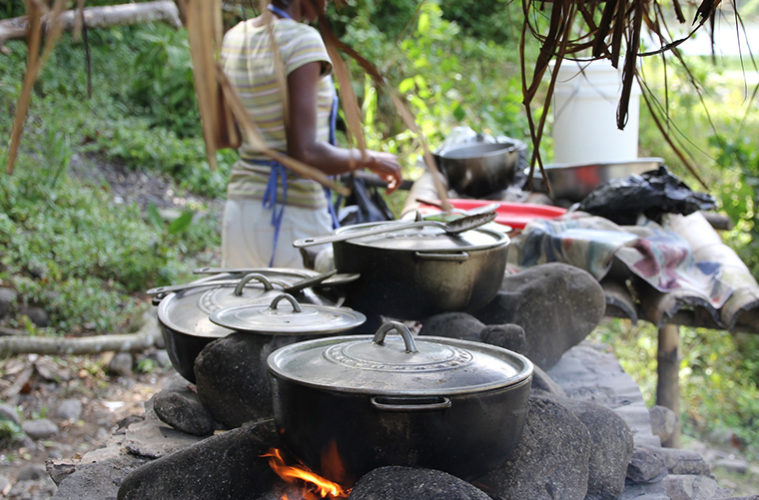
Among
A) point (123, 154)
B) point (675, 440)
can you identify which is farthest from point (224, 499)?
point (123, 154)

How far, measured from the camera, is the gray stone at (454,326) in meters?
2.52

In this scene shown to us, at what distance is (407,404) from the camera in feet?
5.14

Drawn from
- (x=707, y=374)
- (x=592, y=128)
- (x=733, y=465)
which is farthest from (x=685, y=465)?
(x=707, y=374)

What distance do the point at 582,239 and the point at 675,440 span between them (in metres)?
1.25

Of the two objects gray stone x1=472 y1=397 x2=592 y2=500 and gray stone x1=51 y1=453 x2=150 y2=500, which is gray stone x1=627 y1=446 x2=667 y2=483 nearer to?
gray stone x1=472 y1=397 x2=592 y2=500

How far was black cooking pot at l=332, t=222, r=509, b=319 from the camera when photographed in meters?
2.53

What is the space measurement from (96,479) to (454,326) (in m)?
1.20

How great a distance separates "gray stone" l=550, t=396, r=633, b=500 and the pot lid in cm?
104

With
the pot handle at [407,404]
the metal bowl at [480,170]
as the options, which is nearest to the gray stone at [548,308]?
the pot handle at [407,404]

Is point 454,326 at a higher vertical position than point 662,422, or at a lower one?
higher

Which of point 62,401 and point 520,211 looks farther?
point 62,401

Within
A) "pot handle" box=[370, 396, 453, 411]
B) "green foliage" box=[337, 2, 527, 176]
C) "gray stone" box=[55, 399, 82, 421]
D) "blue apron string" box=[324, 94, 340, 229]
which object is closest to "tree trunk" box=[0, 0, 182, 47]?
"green foliage" box=[337, 2, 527, 176]

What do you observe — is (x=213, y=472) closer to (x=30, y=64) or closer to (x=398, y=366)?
(x=398, y=366)

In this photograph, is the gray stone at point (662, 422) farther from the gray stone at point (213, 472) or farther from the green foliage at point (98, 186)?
the green foliage at point (98, 186)
